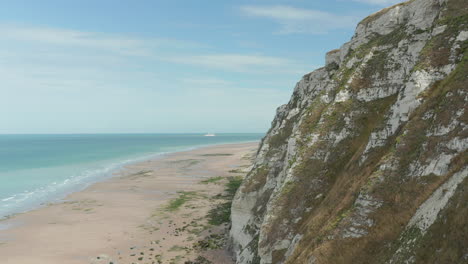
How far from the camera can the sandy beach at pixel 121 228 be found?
35.9 m

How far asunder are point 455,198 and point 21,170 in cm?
12436

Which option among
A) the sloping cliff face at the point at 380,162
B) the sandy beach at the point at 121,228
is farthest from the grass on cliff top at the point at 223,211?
the sloping cliff face at the point at 380,162

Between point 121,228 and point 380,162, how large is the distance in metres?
38.6

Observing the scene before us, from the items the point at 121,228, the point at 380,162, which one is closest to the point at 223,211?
the point at 121,228

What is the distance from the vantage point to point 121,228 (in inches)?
→ 1806

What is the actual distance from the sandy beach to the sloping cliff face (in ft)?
29.4

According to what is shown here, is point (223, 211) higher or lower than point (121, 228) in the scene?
higher

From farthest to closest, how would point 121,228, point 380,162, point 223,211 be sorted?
point 223,211, point 121,228, point 380,162

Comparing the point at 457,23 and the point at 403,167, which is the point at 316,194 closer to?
the point at 403,167

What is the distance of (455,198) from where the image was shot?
1221cm

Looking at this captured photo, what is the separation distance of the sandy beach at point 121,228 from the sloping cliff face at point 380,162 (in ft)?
29.4

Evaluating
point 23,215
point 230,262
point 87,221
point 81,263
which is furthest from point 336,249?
point 23,215

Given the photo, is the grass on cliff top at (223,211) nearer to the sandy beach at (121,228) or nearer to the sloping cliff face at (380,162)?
the sandy beach at (121,228)

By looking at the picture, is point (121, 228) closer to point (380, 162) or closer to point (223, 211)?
point (223, 211)
